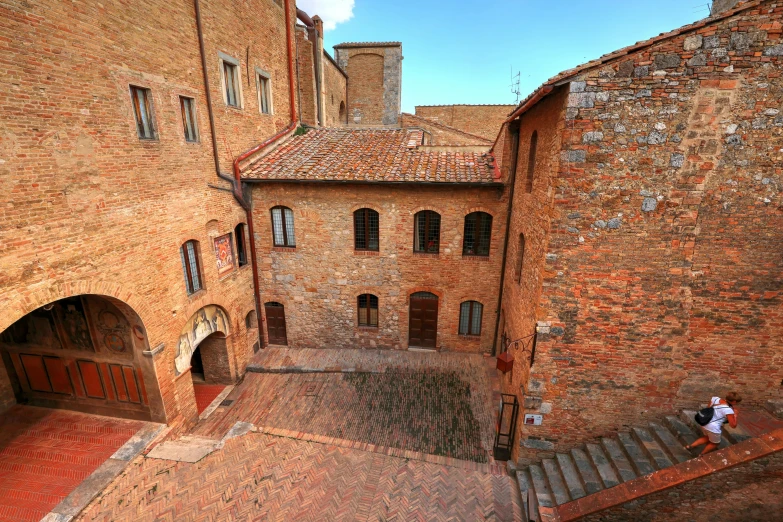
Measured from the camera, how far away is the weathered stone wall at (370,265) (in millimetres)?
11164

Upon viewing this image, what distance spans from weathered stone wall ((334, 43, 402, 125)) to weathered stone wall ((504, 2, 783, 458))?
16615 millimetres

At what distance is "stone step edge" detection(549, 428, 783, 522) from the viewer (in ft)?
18.8

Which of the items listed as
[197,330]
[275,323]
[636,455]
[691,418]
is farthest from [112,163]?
[691,418]

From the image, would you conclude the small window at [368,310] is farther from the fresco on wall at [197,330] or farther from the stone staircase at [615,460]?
the stone staircase at [615,460]

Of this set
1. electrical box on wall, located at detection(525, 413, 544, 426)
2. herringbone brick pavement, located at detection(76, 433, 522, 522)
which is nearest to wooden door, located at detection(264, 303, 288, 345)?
herringbone brick pavement, located at detection(76, 433, 522, 522)

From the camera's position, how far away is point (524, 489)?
24.1 feet

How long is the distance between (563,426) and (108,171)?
10297 millimetres

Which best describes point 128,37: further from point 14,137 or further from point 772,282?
point 772,282

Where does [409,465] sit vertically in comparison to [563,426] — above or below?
below

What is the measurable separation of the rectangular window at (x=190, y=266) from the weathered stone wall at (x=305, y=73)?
26.9 feet

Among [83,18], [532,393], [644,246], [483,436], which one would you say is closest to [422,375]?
[483,436]

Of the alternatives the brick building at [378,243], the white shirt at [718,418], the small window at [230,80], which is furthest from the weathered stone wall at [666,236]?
the small window at [230,80]

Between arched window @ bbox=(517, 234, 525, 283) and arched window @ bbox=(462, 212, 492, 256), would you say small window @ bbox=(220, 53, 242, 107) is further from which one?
arched window @ bbox=(517, 234, 525, 283)

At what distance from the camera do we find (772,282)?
6.28 meters
